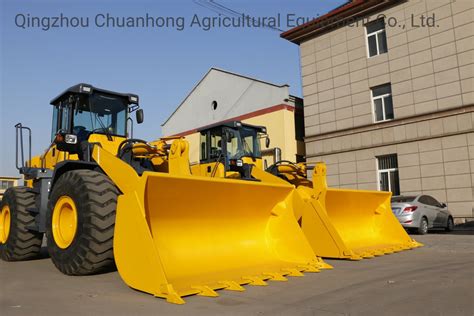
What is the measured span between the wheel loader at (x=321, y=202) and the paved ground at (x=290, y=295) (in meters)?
1.12

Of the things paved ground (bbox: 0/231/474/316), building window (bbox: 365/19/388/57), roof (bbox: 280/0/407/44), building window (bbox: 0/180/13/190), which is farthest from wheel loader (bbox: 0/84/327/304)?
building window (bbox: 0/180/13/190)

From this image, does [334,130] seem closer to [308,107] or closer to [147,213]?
[308,107]

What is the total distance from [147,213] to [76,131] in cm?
306

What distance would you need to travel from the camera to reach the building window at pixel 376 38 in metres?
18.8

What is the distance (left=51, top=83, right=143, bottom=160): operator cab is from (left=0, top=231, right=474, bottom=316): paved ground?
2.45m

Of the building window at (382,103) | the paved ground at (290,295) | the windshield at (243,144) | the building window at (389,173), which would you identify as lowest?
the paved ground at (290,295)

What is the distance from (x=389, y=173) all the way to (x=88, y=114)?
14.4m

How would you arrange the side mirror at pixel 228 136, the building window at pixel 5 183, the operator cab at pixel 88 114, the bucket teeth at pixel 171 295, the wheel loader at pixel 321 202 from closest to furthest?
1. the bucket teeth at pixel 171 295
2. the operator cab at pixel 88 114
3. the wheel loader at pixel 321 202
4. the side mirror at pixel 228 136
5. the building window at pixel 5 183

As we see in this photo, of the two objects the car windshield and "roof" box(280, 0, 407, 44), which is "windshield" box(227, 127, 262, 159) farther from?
"roof" box(280, 0, 407, 44)

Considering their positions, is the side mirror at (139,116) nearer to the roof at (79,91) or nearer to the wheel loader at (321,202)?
the roof at (79,91)

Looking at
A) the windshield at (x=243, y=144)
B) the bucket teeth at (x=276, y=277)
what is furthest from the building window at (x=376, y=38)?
the bucket teeth at (x=276, y=277)

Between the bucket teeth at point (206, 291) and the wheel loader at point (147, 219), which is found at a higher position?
the wheel loader at point (147, 219)

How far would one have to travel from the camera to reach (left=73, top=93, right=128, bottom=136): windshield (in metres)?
7.55

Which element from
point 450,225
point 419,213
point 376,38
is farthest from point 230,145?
point 376,38
